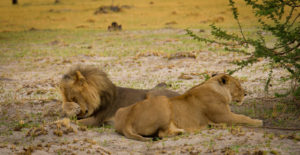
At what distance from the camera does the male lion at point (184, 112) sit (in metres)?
5.54

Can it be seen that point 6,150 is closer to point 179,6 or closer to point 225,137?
point 225,137

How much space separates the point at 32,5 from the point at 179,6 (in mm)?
15390

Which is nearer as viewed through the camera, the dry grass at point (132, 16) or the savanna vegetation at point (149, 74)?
the savanna vegetation at point (149, 74)

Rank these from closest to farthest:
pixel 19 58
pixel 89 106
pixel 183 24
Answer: pixel 89 106
pixel 19 58
pixel 183 24

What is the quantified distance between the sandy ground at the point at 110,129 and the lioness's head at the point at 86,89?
1.43 feet

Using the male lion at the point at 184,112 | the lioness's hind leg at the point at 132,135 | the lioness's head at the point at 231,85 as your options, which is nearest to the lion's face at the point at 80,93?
the male lion at the point at 184,112

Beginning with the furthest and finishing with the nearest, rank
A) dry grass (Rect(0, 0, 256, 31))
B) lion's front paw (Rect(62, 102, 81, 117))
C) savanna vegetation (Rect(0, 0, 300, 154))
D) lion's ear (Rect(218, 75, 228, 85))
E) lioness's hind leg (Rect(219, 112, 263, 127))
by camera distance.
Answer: dry grass (Rect(0, 0, 256, 31))
lion's front paw (Rect(62, 102, 81, 117))
lion's ear (Rect(218, 75, 228, 85))
lioness's hind leg (Rect(219, 112, 263, 127))
savanna vegetation (Rect(0, 0, 300, 154))

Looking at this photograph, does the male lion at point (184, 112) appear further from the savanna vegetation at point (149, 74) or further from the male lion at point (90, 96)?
the male lion at point (90, 96)

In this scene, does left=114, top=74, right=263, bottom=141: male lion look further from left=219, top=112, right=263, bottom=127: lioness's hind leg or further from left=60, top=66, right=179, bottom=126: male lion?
left=60, top=66, right=179, bottom=126: male lion

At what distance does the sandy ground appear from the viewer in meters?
4.85

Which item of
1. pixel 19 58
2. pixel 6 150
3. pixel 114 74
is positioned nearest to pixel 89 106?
pixel 6 150

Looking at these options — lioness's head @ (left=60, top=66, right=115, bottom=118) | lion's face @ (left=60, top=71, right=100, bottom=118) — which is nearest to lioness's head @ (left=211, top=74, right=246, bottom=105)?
lioness's head @ (left=60, top=66, right=115, bottom=118)

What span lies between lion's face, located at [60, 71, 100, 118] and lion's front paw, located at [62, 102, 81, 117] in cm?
5

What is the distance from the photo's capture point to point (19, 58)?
1569cm
